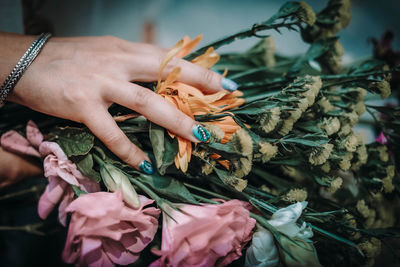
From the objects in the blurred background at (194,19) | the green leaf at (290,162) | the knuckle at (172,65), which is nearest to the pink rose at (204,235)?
the green leaf at (290,162)

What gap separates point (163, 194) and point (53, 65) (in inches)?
10.4

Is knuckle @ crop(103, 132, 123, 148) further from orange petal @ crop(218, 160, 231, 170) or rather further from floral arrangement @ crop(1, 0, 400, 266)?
orange petal @ crop(218, 160, 231, 170)

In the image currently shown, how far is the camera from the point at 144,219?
0.30m

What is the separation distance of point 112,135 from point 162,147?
3.1 inches

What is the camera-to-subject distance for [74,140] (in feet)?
1.19

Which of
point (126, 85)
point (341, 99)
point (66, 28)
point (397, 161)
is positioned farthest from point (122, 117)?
point (66, 28)

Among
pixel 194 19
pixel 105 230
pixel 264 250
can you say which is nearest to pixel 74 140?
pixel 105 230

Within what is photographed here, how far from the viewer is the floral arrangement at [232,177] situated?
0.97ft

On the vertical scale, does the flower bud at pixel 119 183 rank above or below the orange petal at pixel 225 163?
below

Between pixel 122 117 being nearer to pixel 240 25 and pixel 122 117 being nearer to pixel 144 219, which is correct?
pixel 144 219

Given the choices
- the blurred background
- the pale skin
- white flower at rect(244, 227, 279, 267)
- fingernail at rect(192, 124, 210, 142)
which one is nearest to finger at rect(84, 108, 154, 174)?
the pale skin

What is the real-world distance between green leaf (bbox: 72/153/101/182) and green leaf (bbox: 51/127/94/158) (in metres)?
0.01

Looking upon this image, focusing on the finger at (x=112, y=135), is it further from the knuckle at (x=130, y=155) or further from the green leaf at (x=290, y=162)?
the green leaf at (x=290, y=162)

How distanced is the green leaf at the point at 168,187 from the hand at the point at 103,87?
30mm
